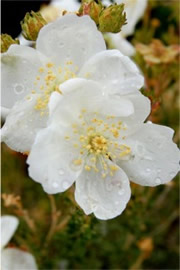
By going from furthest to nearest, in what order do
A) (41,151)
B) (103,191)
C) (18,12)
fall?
(18,12) < (103,191) < (41,151)

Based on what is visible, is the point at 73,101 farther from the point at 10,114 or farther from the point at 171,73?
the point at 171,73

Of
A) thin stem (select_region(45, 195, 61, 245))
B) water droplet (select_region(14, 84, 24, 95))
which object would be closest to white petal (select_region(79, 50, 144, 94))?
water droplet (select_region(14, 84, 24, 95))

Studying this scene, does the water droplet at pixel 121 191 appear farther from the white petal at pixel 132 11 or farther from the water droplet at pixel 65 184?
the white petal at pixel 132 11

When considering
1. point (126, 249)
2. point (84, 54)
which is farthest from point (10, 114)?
point (126, 249)

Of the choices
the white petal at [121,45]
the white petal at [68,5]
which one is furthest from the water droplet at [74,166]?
the white petal at [68,5]

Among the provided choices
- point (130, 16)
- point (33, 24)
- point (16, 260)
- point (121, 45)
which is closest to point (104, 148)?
point (33, 24)

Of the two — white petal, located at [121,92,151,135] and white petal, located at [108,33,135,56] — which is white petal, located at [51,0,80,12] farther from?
white petal, located at [121,92,151,135]

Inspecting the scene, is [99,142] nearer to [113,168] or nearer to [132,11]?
[113,168]

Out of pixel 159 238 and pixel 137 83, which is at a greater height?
pixel 137 83
